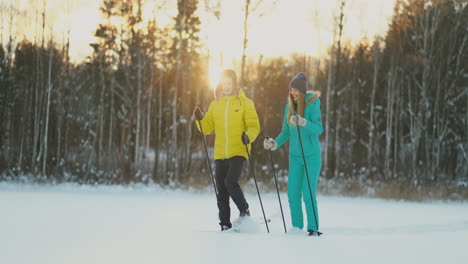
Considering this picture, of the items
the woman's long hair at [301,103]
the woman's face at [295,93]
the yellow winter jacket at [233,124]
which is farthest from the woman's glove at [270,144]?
the woman's face at [295,93]

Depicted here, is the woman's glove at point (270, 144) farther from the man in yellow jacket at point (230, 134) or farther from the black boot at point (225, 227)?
the black boot at point (225, 227)

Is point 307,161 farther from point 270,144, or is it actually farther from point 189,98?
point 189,98

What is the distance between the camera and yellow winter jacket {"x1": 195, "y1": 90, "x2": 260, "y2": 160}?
5.23 meters

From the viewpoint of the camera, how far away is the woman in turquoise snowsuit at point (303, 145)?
16.3 feet

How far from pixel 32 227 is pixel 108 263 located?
7.49ft

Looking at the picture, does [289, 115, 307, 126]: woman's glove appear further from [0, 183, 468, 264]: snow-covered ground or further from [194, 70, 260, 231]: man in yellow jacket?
[0, 183, 468, 264]: snow-covered ground

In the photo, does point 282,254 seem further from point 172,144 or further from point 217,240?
point 172,144

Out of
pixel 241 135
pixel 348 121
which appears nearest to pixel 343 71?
pixel 348 121

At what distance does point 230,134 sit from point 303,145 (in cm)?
80

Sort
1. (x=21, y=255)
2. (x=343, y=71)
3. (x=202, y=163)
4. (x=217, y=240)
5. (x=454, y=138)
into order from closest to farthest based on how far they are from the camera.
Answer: (x=21, y=255), (x=217, y=240), (x=202, y=163), (x=454, y=138), (x=343, y=71)

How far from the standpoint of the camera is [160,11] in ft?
59.0

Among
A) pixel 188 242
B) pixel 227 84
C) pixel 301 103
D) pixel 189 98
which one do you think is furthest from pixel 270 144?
pixel 189 98

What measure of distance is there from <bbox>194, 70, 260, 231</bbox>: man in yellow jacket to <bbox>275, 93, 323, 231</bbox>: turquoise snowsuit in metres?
0.48

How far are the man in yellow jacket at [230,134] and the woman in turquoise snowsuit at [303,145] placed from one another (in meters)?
0.31
